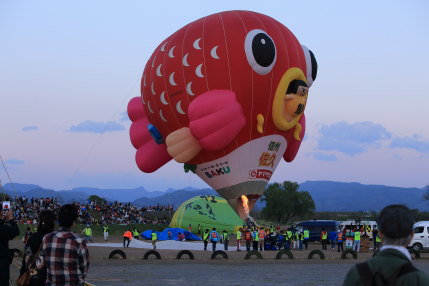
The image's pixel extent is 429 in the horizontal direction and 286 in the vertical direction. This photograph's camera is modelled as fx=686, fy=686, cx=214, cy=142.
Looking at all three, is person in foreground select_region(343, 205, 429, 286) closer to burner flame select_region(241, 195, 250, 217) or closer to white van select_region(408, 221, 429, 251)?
burner flame select_region(241, 195, 250, 217)

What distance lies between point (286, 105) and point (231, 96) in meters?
2.63

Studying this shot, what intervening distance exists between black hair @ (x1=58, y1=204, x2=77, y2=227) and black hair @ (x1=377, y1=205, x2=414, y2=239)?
363cm

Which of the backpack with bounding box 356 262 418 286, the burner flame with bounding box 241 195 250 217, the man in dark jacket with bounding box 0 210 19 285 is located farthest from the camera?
the burner flame with bounding box 241 195 250 217

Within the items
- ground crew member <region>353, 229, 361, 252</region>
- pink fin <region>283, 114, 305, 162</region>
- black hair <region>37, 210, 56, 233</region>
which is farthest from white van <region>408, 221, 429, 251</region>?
black hair <region>37, 210, 56, 233</region>

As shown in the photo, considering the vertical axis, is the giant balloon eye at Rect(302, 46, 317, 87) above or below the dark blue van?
above

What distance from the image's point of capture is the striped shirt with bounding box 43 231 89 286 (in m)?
6.83

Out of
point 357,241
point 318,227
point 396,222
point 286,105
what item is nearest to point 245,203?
point 286,105

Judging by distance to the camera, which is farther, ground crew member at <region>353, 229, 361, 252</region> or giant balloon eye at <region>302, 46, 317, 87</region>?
ground crew member at <region>353, 229, 361, 252</region>

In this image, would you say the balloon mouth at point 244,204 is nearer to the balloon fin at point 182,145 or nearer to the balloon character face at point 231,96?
the balloon character face at point 231,96

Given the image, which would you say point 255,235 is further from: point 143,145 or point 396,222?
point 396,222

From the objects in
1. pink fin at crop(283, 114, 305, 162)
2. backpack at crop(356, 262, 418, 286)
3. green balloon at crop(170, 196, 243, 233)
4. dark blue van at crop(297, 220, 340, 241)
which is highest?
pink fin at crop(283, 114, 305, 162)

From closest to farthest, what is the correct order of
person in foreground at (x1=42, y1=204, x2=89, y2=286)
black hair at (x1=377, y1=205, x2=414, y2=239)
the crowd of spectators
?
black hair at (x1=377, y1=205, x2=414, y2=239) < person in foreground at (x1=42, y1=204, x2=89, y2=286) < the crowd of spectators

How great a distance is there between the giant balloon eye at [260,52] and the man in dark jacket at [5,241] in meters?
18.9

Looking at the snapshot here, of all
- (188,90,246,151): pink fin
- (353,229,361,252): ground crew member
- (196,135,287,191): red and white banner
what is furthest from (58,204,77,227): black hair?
(353,229,361,252): ground crew member
